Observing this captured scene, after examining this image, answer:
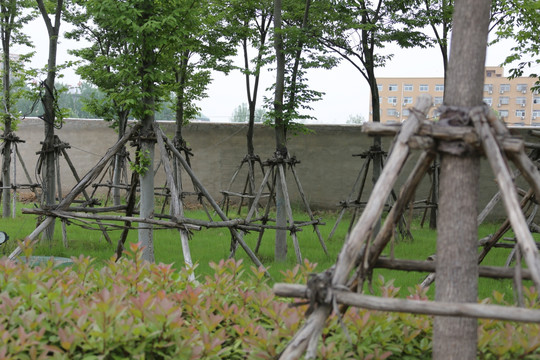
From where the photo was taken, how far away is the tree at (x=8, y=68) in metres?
12.2

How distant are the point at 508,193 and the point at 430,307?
62cm

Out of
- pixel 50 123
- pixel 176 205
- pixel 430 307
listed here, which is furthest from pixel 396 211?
pixel 50 123

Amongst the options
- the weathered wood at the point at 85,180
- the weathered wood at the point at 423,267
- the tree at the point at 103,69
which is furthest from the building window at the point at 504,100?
the weathered wood at the point at 423,267

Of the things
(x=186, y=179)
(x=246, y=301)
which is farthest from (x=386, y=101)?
(x=246, y=301)

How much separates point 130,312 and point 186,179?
13.7m

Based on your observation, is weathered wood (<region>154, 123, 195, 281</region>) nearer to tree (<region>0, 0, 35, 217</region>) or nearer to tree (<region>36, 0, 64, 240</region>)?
tree (<region>36, 0, 64, 240</region>)

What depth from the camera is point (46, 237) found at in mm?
9859

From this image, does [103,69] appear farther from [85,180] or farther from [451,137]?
[451,137]

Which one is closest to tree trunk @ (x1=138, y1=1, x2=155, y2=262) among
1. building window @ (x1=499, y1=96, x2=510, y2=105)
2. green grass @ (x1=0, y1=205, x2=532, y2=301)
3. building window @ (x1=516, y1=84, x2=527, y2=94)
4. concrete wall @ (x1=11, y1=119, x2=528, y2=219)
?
green grass @ (x1=0, y1=205, x2=532, y2=301)

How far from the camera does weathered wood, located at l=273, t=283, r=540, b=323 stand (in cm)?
225

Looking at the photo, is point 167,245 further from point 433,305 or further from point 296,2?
point 433,305

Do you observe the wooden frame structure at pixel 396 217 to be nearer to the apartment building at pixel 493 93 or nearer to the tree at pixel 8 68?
the tree at pixel 8 68

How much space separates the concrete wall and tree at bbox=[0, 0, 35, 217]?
134 inches

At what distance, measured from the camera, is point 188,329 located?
2.67 metres
